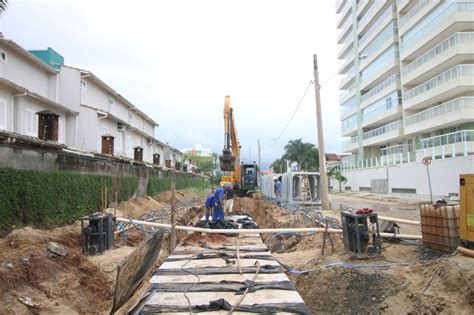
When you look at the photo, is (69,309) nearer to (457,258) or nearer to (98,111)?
(457,258)

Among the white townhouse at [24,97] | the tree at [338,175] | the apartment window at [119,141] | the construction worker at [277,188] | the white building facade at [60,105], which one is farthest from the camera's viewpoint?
the tree at [338,175]

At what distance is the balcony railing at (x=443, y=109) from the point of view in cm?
2642

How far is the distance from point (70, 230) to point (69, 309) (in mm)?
4841

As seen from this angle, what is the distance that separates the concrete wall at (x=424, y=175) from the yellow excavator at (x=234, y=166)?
1312 cm

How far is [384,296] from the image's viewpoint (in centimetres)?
606

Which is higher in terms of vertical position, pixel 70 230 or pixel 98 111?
pixel 98 111

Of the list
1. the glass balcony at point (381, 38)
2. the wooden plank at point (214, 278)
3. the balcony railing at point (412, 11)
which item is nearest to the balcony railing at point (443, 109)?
the balcony railing at point (412, 11)

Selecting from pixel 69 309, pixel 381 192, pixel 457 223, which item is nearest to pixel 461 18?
pixel 381 192

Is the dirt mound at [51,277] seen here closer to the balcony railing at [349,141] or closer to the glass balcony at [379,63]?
the glass balcony at [379,63]

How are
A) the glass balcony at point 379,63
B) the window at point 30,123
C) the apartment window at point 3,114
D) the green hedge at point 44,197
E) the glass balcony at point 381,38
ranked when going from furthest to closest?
1. the glass balcony at point 381,38
2. the glass balcony at point 379,63
3. the window at point 30,123
4. the apartment window at point 3,114
5. the green hedge at point 44,197

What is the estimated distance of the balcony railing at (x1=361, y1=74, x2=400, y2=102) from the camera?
3838 centimetres

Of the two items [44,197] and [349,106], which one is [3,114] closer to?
[44,197]

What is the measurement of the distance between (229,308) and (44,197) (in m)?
8.28

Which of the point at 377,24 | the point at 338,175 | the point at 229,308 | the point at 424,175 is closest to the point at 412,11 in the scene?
the point at 377,24
